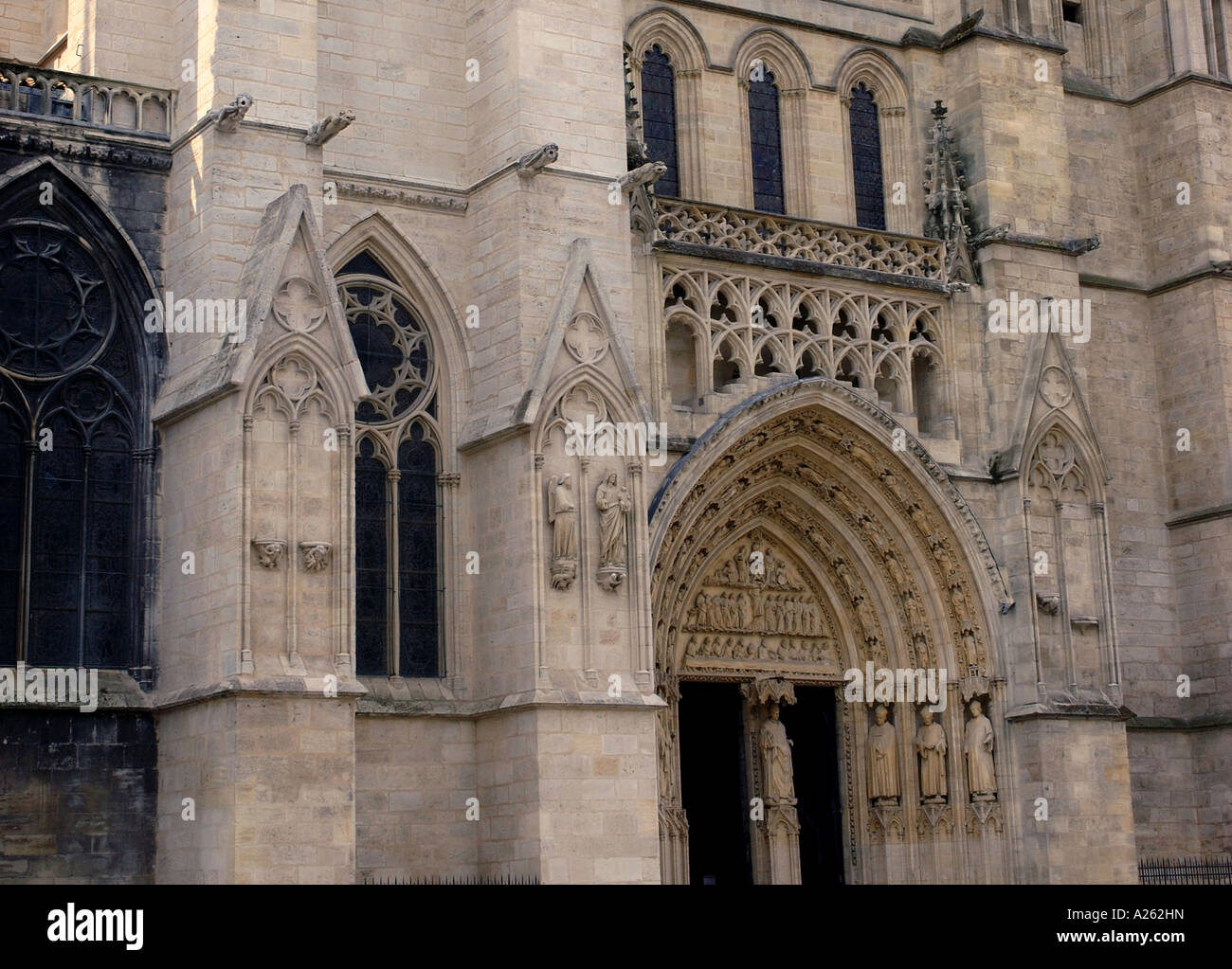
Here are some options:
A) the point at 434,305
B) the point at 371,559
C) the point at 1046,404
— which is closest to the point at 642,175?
the point at 434,305

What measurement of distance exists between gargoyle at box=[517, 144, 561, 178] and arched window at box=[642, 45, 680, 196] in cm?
355

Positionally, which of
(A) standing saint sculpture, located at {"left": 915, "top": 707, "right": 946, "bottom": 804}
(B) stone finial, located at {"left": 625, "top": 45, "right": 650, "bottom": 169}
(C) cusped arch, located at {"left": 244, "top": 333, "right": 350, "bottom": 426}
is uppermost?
(B) stone finial, located at {"left": 625, "top": 45, "right": 650, "bottom": 169}

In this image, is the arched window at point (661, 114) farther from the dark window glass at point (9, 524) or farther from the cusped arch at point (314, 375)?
the dark window glass at point (9, 524)

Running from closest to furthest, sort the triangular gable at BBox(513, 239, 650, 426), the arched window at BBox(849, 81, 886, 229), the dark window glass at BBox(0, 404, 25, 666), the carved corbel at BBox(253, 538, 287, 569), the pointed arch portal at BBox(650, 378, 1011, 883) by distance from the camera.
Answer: the carved corbel at BBox(253, 538, 287, 569) → the dark window glass at BBox(0, 404, 25, 666) → the triangular gable at BBox(513, 239, 650, 426) → the pointed arch portal at BBox(650, 378, 1011, 883) → the arched window at BBox(849, 81, 886, 229)

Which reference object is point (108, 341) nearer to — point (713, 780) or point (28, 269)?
point (28, 269)

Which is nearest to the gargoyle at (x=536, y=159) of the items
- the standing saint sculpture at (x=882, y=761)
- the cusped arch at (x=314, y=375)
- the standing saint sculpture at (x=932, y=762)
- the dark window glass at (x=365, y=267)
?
the dark window glass at (x=365, y=267)

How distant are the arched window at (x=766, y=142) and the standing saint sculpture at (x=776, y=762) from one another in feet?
19.9

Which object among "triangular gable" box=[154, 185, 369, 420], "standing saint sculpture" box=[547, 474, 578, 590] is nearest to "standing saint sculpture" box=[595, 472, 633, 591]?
"standing saint sculpture" box=[547, 474, 578, 590]

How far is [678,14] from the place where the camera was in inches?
921

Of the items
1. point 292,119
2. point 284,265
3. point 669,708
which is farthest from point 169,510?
point 669,708

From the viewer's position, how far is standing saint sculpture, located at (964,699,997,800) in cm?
2259

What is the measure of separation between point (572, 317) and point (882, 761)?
22.1 ft

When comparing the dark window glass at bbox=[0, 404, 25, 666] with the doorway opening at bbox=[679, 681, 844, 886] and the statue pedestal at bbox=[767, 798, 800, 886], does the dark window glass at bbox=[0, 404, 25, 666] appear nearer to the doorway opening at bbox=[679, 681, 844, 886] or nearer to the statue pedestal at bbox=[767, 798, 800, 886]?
the doorway opening at bbox=[679, 681, 844, 886]

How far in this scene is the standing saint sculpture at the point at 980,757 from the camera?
74.1 ft
